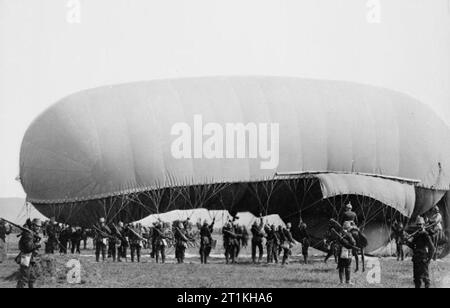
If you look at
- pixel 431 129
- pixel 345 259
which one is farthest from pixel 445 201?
pixel 345 259

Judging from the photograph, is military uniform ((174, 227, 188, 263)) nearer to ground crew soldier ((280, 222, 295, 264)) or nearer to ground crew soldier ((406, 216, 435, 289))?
ground crew soldier ((280, 222, 295, 264))

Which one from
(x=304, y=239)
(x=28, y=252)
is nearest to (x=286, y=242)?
(x=304, y=239)

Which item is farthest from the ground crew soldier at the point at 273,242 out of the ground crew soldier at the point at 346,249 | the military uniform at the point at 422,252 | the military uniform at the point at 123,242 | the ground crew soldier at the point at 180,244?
the military uniform at the point at 422,252

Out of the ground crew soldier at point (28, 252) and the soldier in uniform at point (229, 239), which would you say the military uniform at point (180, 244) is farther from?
the ground crew soldier at point (28, 252)

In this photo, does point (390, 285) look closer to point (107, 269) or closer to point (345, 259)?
point (345, 259)

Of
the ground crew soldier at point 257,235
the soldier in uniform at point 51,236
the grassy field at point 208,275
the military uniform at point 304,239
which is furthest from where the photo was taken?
the military uniform at point 304,239

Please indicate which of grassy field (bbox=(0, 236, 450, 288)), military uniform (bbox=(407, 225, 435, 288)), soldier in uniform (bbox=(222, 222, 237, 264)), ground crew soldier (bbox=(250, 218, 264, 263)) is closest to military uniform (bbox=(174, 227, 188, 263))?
grassy field (bbox=(0, 236, 450, 288))
